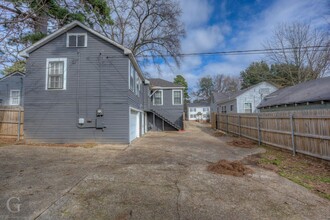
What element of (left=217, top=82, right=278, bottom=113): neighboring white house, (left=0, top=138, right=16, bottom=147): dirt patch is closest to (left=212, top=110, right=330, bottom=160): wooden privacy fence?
(left=217, top=82, right=278, bottom=113): neighboring white house

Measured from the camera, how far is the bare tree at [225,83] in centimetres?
4909

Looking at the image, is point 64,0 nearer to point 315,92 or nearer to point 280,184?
point 280,184

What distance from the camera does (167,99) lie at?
18672mm

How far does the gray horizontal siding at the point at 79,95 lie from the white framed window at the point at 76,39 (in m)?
0.24

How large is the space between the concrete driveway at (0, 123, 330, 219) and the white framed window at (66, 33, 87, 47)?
6.83m

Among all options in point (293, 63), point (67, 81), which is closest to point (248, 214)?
point (67, 81)

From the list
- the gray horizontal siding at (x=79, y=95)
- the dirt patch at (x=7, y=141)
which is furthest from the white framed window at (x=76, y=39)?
the dirt patch at (x=7, y=141)

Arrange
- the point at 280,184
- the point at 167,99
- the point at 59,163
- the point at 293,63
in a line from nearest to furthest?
the point at 280,184 → the point at 59,163 → the point at 167,99 → the point at 293,63

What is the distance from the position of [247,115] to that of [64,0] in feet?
41.5

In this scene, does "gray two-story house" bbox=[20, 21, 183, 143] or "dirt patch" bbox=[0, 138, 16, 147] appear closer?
"dirt patch" bbox=[0, 138, 16, 147]

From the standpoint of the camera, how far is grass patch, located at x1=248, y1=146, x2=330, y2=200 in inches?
162

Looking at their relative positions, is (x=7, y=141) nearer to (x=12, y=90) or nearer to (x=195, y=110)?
(x=12, y=90)

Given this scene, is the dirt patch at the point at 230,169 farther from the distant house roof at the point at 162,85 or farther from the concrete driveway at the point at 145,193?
the distant house roof at the point at 162,85

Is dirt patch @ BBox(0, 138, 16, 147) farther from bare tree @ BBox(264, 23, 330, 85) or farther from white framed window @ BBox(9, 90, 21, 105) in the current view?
bare tree @ BBox(264, 23, 330, 85)
